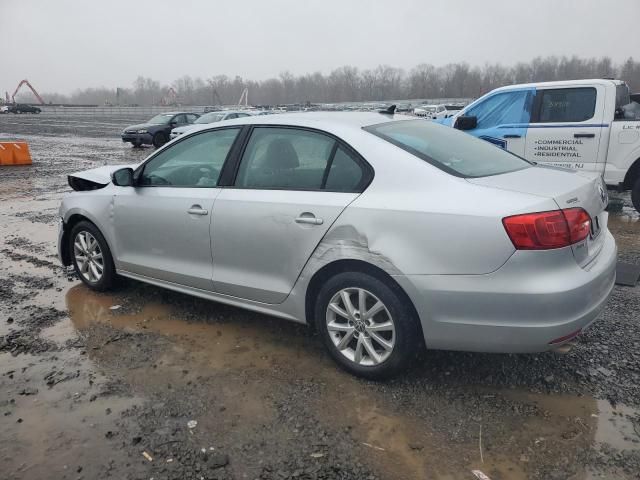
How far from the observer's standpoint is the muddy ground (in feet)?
8.18

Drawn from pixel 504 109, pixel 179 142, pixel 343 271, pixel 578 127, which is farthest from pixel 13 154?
pixel 343 271

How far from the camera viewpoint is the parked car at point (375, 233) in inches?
105

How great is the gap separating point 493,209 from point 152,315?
9.73 feet

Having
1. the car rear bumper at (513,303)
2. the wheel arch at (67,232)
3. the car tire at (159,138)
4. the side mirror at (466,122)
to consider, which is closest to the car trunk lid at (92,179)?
the wheel arch at (67,232)

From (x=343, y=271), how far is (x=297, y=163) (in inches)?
33.7

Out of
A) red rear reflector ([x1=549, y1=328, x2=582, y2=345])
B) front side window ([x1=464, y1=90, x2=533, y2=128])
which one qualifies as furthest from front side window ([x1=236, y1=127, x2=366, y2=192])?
front side window ([x1=464, y1=90, x2=533, y2=128])

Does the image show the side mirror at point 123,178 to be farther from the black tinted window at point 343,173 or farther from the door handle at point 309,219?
the black tinted window at point 343,173

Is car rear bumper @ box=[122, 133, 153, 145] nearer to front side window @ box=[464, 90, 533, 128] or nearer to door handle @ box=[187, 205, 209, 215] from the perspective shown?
front side window @ box=[464, 90, 533, 128]

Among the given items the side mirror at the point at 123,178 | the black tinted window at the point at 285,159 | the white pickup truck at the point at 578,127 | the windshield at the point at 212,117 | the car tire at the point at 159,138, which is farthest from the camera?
the car tire at the point at 159,138

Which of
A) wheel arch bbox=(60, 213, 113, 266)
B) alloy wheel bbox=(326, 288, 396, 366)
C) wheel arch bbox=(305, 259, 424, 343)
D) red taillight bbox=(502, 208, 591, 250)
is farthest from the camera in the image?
wheel arch bbox=(60, 213, 113, 266)

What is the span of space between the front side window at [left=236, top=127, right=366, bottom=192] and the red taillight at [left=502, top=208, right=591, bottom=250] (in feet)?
3.06

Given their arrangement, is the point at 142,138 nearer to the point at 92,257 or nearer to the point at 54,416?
the point at 92,257

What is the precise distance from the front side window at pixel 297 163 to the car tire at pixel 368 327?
0.61 m

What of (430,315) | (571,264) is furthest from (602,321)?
(430,315)
